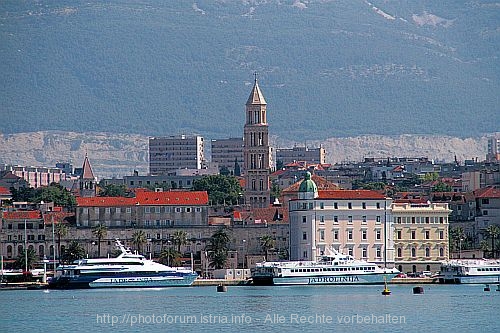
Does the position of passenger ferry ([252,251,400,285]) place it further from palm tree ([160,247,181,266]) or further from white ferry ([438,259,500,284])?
palm tree ([160,247,181,266])

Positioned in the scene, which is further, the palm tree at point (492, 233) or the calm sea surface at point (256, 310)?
the palm tree at point (492, 233)

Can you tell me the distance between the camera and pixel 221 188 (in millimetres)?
189750

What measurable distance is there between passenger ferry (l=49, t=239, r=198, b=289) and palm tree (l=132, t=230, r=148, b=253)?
59.2ft

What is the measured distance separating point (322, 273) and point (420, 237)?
49.0 feet

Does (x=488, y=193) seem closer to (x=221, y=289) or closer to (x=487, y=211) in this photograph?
(x=487, y=211)

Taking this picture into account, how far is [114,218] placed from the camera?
148 m

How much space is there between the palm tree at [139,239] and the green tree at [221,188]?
3464 centimetres

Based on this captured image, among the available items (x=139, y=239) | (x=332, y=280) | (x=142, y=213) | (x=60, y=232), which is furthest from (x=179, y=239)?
(x=332, y=280)

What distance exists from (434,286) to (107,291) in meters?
23.0

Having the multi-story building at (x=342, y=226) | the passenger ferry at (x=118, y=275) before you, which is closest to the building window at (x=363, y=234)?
the multi-story building at (x=342, y=226)

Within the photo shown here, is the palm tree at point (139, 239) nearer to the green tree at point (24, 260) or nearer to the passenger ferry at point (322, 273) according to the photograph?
the green tree at point (24, 260)

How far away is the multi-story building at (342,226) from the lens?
13638 centimetres

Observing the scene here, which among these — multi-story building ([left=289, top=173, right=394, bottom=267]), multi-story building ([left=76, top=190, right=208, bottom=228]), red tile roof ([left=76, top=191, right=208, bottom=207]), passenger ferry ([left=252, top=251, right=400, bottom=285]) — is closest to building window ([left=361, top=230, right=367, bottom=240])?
multi-story building ([left=289, top=173, right=394, bottom=267])

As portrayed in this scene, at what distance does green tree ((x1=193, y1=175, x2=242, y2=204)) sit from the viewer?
183 meters
